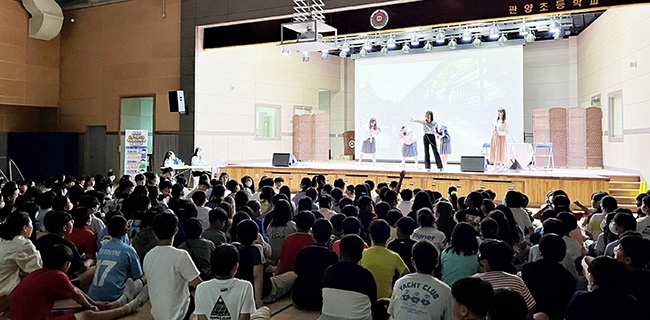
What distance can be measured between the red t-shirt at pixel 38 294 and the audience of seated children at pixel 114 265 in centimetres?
57

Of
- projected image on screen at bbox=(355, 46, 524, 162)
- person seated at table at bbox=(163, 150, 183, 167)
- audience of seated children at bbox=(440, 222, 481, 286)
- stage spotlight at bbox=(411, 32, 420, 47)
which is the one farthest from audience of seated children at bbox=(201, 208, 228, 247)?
projected image on screen at bbox=(355, 46, 524, 162)

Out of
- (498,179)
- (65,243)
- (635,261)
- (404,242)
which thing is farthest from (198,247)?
(498,179)

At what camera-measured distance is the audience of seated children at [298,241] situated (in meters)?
3.99

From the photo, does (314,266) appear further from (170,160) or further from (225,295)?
(170,160)

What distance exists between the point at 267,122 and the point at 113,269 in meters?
A: 11.0

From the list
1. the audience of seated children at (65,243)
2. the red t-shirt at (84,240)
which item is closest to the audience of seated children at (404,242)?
the audience of seated children at (65,243)

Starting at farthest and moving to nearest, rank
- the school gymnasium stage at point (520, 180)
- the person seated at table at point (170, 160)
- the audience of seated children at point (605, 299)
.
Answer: the person seated at table at point (170, 160) → the school gymnasium stage at point (520, 180) → the audience of seated children at point (605, 299)

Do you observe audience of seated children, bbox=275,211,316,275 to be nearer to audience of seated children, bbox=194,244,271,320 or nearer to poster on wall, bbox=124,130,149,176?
audience of seated children, bbox=194,244,271,320

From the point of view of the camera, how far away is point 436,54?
1398 centimetres

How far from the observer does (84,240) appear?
4.10 m

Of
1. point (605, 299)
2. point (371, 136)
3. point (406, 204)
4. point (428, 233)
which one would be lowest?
point (605, 299)

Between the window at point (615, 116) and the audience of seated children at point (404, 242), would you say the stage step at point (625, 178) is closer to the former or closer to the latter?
the window at point (615, 116)

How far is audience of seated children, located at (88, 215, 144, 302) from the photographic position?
3.47 meters

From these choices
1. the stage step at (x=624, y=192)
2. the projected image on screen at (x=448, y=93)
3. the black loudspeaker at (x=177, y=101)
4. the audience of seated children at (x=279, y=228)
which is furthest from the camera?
the projected image on screen at (x=448, y=93)
